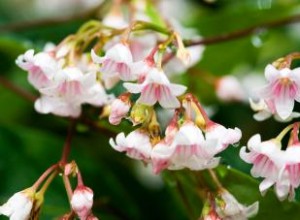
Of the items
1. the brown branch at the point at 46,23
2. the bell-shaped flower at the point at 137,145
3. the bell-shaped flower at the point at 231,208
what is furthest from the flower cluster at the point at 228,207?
the brown branch at the point at 46,23

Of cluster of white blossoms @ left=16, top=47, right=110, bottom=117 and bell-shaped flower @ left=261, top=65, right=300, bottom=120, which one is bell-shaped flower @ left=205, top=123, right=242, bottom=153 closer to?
bell-shaped flower @ left=261, top=65, right=300, bottom=120

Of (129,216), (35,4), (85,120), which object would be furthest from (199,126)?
(35,4)

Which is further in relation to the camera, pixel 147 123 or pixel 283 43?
pixel 283 43

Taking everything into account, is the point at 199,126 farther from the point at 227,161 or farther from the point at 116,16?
the point at 116,16

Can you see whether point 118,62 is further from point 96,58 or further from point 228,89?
point 228,89

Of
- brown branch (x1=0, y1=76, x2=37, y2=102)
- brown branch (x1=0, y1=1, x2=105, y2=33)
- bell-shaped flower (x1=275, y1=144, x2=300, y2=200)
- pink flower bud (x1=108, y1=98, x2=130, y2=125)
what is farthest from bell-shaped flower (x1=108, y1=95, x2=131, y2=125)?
brown branch (x1=0, y1=1, x2=105, y2=33)

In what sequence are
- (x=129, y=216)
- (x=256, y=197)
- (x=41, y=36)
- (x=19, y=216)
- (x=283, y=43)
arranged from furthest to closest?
(x=283, y=43), (x=41, y=36), (x=129, y=216), (x=256, y=197), (x=19, y=216)

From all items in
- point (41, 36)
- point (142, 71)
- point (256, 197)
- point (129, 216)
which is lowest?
point (129, 216)
